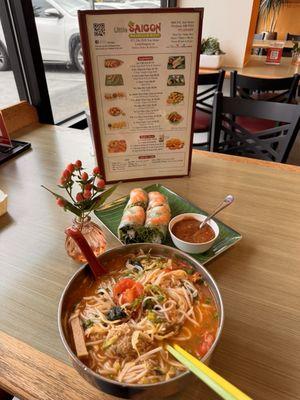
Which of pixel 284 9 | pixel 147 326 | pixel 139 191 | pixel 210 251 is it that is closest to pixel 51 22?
pixel 139 191

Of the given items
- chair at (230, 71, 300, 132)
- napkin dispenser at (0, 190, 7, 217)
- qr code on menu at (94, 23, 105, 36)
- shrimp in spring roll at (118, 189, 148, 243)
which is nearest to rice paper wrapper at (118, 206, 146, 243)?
shrimp in spring roll at (118, 189, 148, 243)

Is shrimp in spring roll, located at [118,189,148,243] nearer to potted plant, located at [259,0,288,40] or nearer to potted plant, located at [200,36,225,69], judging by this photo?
potted plant, located at [200,36,225,69]

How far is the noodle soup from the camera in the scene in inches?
18.0

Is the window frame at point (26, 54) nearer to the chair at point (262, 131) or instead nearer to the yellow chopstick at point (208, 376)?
the chair at point (262, 131)

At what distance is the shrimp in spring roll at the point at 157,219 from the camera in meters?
0.75

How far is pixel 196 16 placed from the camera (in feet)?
2.70

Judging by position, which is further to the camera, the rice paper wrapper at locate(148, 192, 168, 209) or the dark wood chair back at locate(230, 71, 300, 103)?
the dark wood chair back at locate(230, 71, 300, 103)

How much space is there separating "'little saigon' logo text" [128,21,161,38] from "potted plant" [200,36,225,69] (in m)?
2.40

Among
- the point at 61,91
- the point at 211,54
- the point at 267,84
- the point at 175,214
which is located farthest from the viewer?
the point at 211,54

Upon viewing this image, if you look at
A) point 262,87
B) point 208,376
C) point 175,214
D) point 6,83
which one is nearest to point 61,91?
point 6,83

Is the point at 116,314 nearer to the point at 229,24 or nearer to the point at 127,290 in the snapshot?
the point at 127,290

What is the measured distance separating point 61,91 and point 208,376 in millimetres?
2062

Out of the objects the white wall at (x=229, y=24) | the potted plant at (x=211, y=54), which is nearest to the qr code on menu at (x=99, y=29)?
the potted plant at (x=211, y=54)

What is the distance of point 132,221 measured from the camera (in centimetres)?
77
